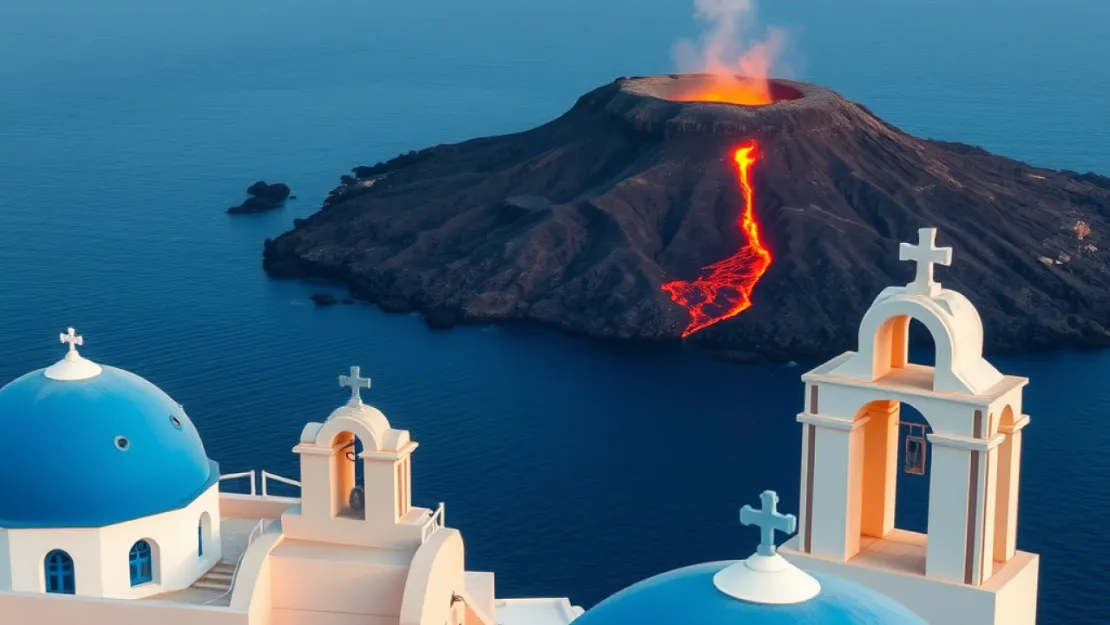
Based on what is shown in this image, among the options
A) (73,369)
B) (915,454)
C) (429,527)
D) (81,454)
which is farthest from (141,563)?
(915,454)

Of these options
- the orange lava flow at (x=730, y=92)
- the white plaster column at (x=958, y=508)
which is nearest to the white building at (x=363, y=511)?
the white plaster column at (x=958, y=508)

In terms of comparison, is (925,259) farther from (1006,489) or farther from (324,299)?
(324,299)

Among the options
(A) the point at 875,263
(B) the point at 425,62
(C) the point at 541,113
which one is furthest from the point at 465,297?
(B) the point at 425,62

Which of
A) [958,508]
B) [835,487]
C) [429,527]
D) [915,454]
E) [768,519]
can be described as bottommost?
[429,527]

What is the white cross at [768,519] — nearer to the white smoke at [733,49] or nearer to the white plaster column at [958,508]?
the white plaster column at [958,508]

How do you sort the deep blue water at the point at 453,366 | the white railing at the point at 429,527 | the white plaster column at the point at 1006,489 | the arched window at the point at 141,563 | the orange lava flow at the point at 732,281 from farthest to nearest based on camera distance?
1. the orange lava flow at the point at 732,281
2. the deep blue water at the point at 453,366
3. the arched window at the point at 141,563
4. the white railing at the point at 429,527
5. the white plaster column at the point at 1006,489

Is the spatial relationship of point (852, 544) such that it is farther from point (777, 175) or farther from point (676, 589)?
point (777, 175)

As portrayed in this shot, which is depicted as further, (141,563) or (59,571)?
(141,563)
